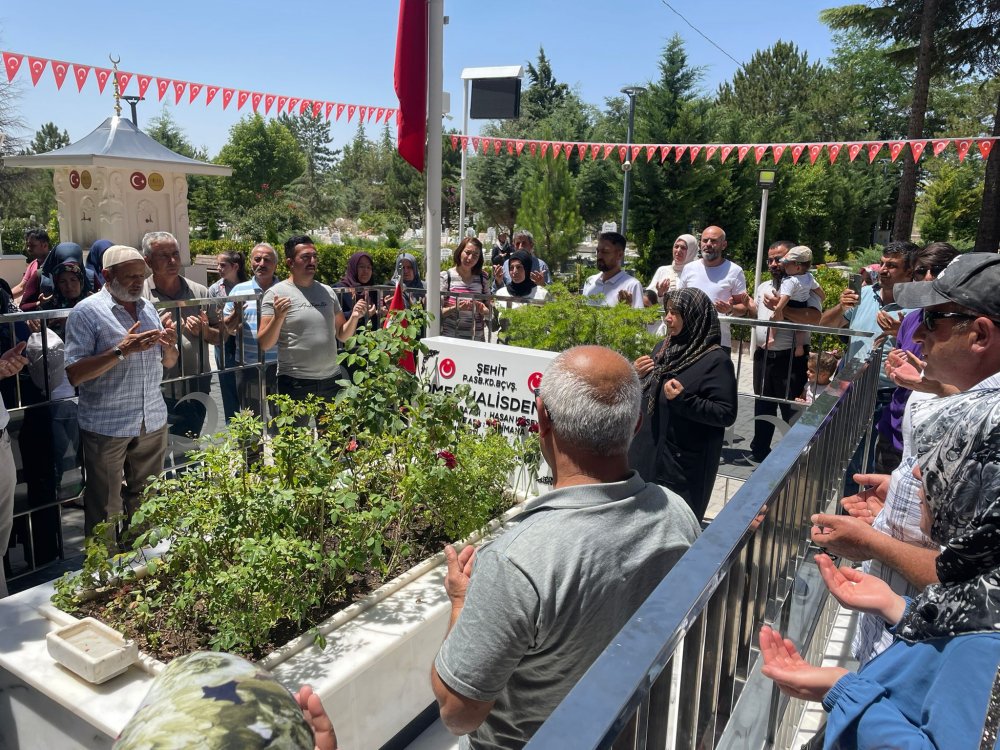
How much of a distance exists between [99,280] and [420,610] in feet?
18.2

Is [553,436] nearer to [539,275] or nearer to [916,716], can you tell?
[916,716]

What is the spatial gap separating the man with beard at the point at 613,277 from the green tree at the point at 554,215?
25.8 m

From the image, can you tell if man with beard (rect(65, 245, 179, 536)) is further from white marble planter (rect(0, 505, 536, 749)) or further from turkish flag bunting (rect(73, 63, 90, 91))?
turkish flag bunting (rect(73, 63, 90, 91))

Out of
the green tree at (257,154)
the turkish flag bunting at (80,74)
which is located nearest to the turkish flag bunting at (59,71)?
the turkish flag bunting at (80,74)

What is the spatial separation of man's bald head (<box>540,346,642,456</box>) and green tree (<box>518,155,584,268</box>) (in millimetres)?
30592

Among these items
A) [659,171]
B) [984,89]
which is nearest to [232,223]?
[659,171]

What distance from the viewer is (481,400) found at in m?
4.96

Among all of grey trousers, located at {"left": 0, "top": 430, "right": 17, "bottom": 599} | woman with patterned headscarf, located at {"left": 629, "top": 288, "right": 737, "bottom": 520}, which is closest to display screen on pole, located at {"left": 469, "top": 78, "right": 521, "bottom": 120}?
woman with patterned headscarf, located at {"left": 629, "top": 288, "right": 737, "bottom": 520}

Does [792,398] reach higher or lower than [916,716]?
lower

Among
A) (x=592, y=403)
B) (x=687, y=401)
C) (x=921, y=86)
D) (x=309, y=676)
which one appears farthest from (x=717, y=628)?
→ (x=921, y=86)

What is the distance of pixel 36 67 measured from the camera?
10094 mm

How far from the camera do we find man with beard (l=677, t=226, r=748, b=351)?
675 centimetres

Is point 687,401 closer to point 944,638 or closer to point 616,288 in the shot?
point 616,288

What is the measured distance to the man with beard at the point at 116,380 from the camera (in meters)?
3.94
